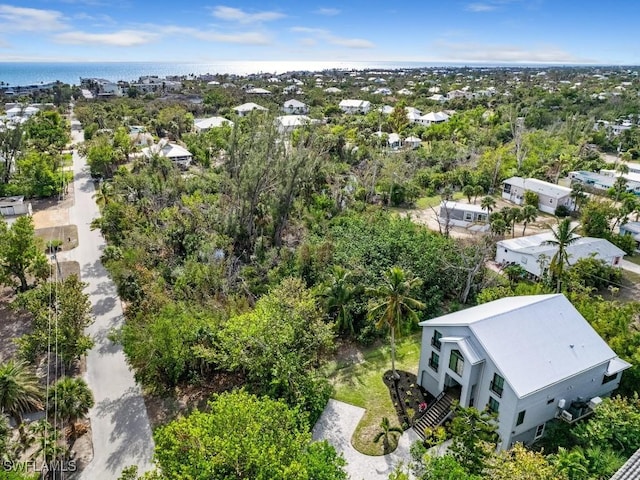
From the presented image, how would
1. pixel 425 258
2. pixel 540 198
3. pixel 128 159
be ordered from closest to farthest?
1. pixel 425 258
2. pixel 540 198
3. pixel 128 159

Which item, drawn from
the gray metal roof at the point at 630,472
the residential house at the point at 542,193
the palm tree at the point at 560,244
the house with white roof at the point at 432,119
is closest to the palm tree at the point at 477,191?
the residential house at the point at 542,193

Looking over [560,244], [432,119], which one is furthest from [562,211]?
[432,119]

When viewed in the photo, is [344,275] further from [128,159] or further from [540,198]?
[128,159]

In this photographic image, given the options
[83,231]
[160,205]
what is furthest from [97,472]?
[83,231]

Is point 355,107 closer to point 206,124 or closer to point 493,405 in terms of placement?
point 206,124

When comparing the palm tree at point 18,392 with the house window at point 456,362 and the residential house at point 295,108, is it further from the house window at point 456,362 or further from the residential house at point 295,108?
the residential house at point 295,108

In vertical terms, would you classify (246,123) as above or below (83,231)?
above

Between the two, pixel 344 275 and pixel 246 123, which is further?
pixel 246 123

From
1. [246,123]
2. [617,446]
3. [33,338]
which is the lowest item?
[617,446]
